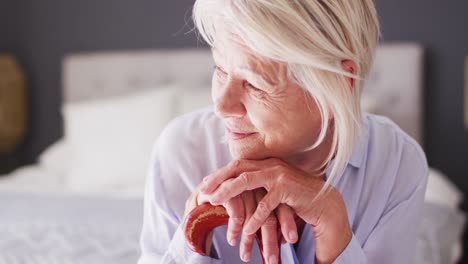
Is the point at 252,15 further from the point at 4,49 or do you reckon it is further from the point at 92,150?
the point at 4,49

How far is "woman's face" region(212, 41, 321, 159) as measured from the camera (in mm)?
875

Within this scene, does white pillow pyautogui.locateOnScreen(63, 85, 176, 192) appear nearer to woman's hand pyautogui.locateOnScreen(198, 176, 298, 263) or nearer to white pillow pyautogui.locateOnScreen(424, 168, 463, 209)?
white pillow pyautogui.locateOnScreen(424, 168, 463, 209)

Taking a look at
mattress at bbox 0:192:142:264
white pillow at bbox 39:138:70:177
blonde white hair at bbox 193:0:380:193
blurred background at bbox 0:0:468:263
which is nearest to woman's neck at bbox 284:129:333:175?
blonde white hair at bbox 193:0:380:193

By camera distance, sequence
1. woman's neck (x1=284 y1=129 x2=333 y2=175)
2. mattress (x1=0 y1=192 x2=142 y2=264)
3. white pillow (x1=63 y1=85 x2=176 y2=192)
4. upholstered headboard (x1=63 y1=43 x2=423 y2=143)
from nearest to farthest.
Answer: woman's neck (x1=284 y1=129 x2=333 y2=175) < mattress (x1=0 y1=192 x2=142 y2=264) < white pillow (x1=63 y1=85 x2=176 y2=192) < upholstered headboard (x1=63 y1=43 x2=423 y2=143)

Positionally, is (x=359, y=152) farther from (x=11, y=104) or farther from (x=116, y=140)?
(x=11, y=104)

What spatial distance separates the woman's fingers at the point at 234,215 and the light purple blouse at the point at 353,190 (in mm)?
155

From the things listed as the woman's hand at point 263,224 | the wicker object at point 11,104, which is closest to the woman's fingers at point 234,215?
the woman's hand at point 263,224

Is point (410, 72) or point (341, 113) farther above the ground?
point (341, 113)

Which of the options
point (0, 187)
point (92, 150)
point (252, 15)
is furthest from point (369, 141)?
point (0, 187)

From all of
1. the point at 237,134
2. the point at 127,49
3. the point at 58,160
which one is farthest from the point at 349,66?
the point at 127,49

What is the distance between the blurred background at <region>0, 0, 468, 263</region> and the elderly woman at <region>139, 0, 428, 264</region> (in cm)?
163

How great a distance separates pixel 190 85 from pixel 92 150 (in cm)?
75

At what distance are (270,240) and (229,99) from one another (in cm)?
22

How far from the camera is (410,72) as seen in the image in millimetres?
3070
